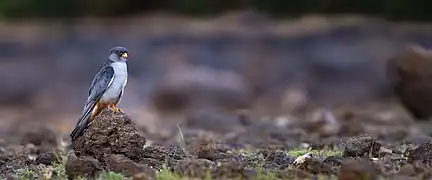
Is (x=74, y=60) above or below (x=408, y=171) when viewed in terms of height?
above

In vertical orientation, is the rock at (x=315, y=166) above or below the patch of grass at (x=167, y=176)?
above

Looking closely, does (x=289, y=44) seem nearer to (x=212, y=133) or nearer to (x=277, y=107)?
(x=277, y=107)

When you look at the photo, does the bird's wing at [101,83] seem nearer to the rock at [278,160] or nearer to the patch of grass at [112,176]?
the patch of grass at [112,176]

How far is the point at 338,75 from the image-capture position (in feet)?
60.9

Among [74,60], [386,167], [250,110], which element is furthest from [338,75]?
[386,167]

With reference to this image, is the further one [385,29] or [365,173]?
[385,29]

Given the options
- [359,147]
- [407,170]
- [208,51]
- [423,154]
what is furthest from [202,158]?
[208,51]

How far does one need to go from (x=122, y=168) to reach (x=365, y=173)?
161cm

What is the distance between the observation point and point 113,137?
6547 mm

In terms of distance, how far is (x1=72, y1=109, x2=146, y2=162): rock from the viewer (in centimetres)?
654

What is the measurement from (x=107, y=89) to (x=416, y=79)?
24.9 feet

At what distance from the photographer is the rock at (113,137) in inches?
257

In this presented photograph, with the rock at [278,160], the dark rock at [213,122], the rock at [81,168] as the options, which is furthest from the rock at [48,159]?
the dark rock at [213,122]

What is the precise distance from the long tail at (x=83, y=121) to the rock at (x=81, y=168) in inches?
23.1
